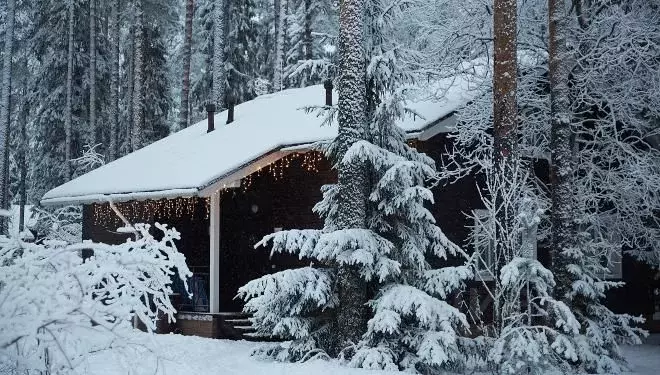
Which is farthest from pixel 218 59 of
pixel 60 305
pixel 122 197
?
pixel 60 305

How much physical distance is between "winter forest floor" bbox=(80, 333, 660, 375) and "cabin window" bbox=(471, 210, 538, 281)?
275 centimetres

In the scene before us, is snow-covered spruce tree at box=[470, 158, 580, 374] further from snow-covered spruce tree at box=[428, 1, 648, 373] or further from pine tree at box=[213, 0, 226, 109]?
pine tree at box=[213, 0, 226, 109]

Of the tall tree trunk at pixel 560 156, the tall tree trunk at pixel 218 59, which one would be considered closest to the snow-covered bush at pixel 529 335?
the tall tree trunk at pixel 560 156

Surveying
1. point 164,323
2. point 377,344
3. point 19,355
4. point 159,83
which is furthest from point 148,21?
point 19,355

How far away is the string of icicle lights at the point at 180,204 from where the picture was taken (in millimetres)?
16406

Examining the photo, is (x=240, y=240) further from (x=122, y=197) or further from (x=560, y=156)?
(x=560, y=156)

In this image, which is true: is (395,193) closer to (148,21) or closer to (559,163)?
(559,163)

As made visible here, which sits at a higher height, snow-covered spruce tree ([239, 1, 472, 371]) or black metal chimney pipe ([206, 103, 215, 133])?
black metal chimney pipe ([206, 103, 215, 133])

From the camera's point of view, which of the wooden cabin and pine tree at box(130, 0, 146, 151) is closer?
the wooden cabin

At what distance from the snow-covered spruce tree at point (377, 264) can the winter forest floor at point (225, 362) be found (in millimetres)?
481

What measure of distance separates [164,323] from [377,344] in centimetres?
688

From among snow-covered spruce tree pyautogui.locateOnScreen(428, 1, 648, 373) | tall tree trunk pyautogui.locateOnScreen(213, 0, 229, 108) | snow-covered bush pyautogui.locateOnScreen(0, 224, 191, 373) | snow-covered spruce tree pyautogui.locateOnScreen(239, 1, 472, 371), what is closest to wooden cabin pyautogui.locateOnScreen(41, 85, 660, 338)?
→ snow-covered spruce tree pyautogui.locateOnScreen(428, 1, 648, 373)

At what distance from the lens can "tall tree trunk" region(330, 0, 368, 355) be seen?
1160cm

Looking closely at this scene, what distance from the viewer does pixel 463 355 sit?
445 inches
